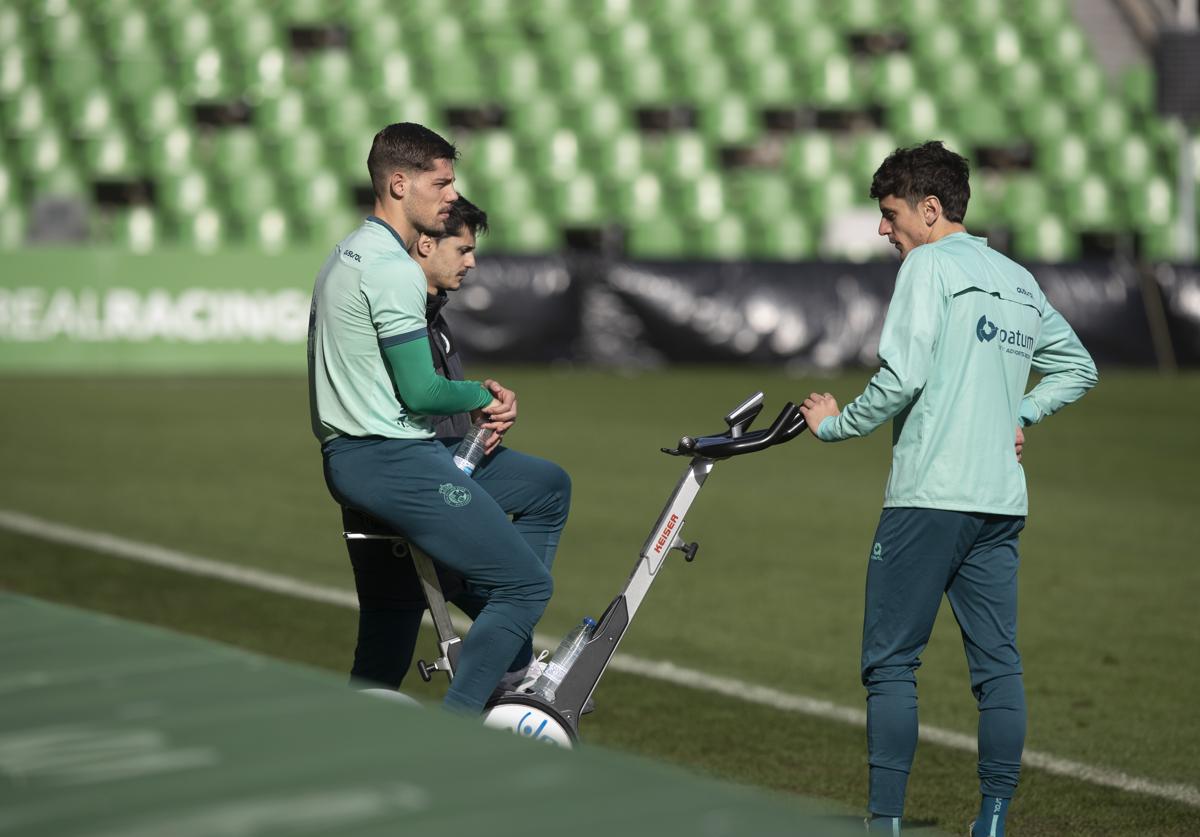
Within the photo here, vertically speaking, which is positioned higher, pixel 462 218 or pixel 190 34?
pixel 190 34

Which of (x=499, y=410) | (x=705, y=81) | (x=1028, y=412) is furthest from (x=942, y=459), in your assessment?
(x=705, y=81)

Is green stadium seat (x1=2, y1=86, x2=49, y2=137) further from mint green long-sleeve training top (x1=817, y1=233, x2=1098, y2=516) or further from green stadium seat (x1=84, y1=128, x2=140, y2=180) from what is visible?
mint green long-sleeve training top (x1=817, y1=233, x2=1098, y2=516)

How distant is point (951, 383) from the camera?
441 centimetres

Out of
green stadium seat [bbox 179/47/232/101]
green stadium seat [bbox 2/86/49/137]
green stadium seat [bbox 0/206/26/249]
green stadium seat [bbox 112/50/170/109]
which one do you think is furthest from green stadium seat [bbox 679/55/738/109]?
green stadium seat [bbox 0/206/26/249]

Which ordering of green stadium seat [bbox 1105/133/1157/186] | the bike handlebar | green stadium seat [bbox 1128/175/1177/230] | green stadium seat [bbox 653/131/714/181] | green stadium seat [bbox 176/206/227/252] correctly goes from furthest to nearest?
1. green stadium seat [bbox 1105/133/1157/186]
2. green stadium seat [bbox 1128/175/1177/230]
3. green stadium seat [bbox 653/131/714/181]
4. green stadium seat [bbox 176/206/227/252]
5. the bike handlebar

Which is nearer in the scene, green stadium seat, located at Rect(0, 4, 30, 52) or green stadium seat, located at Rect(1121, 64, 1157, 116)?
green stadium seat, located at Rect(0, 4, 30, 52)

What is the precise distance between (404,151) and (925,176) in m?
1.36

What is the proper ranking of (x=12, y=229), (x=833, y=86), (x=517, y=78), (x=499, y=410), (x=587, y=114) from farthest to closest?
(x=833, y=86)
(x=517, y=78)
(x=587, y=114)
(x=12, y=229)
(x=499, y=410)

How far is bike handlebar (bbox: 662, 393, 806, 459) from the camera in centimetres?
459

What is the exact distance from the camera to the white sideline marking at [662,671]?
17.7 feet

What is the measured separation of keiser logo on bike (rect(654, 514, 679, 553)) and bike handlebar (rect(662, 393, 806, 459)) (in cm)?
20

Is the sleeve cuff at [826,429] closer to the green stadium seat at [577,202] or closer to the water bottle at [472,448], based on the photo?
the water bottle at [472,448]

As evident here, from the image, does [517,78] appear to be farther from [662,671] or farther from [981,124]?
[662,671]

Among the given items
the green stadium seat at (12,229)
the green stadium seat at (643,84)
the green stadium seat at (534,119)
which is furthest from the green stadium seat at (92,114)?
the green stadium seat at (643,84)
